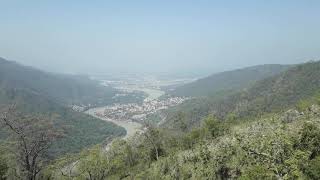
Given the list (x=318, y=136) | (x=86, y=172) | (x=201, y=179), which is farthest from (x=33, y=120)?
(x=318, y=136)

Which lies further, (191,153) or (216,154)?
(191,153)

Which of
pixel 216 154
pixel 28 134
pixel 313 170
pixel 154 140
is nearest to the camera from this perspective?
pixel 28 134

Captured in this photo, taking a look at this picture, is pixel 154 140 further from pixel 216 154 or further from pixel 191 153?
pixel 216 154

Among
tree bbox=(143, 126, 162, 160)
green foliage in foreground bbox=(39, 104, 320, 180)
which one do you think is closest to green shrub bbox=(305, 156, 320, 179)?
green foliage in foreground bbox=(39, 104, 320, 180)

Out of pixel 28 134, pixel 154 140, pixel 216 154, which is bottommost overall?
pixel 154 140

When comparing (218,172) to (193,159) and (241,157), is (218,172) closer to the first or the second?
(241,157)

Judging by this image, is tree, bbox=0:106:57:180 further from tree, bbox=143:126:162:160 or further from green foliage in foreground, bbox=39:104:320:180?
tree, bbox=143:126:162:160

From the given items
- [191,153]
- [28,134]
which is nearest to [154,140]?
[191,153]
